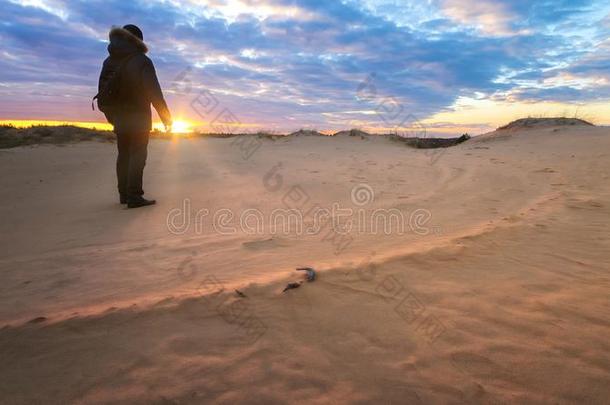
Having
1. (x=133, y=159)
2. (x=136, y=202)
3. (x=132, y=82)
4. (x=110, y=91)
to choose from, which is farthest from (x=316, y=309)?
(x=110, y=91)

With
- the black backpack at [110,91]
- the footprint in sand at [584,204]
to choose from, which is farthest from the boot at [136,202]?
the footprint in sand at [584,204]

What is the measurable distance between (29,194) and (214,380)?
6290mm

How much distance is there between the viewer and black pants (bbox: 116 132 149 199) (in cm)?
468

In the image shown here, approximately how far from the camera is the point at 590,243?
2893 millimetres

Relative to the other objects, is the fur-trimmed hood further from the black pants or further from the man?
the black pants

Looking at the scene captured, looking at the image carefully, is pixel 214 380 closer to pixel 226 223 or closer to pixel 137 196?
pixel 226 223

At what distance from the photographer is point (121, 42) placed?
441cm

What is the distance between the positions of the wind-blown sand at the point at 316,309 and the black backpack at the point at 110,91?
1.29m

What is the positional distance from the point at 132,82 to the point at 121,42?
49 centimetres

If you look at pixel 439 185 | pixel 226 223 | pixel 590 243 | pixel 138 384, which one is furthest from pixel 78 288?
pixel 439 185

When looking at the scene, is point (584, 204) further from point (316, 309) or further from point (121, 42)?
point (121, 42)

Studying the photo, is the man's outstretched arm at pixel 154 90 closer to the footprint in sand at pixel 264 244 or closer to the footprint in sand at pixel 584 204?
the footprint in sand at pixel 264 244

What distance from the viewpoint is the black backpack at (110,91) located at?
4.38 meters

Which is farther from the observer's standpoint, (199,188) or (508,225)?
(199,188)
